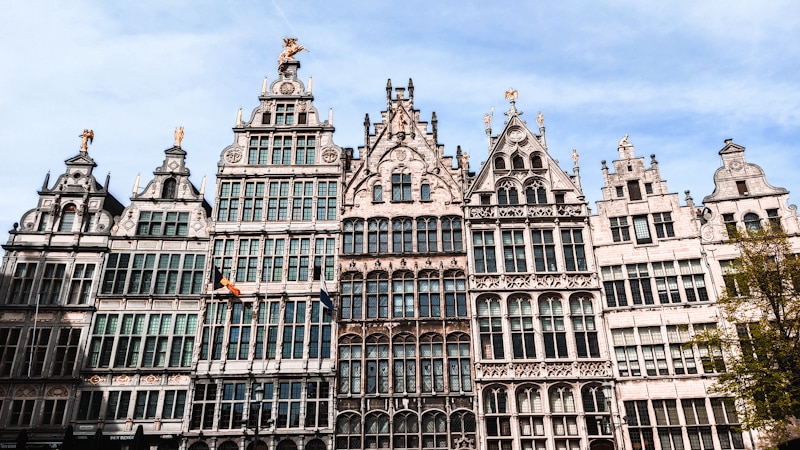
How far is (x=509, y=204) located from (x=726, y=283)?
1140 centimetres

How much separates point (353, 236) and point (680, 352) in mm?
17528

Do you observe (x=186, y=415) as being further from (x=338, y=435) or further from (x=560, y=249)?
(x=560, y=249)

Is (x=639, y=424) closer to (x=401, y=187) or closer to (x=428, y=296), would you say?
(x=428, y=296)

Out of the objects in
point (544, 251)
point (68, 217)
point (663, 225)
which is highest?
point (68, 217)

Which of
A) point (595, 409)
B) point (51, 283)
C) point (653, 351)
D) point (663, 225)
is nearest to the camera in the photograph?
point (595, 409)

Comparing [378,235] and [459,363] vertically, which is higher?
[378,235]

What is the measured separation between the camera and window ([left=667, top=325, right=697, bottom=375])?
90.5 ft

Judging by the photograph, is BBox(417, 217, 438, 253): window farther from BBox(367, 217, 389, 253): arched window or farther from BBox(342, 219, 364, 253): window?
BBox(342, 219, 364, 253): window

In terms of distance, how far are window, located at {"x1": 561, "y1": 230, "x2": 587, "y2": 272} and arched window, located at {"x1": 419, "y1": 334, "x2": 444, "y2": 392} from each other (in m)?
8.09

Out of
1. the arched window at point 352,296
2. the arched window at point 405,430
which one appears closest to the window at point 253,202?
the arched window at point 352,296

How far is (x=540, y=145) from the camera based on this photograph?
109 feet

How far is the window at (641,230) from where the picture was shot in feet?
99.6

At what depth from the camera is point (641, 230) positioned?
3062 centimetres

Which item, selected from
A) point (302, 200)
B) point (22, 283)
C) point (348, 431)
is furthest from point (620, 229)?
point (22, 283)
